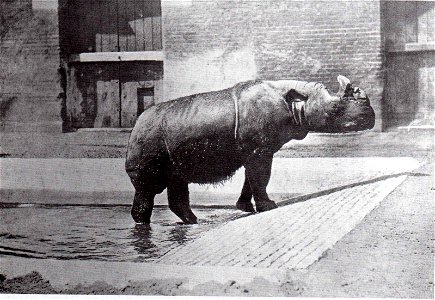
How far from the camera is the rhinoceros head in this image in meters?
4.25

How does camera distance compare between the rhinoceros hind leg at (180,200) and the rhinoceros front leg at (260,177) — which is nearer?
the rhinoceros front leg at (260,177)

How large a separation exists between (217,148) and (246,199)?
42cm

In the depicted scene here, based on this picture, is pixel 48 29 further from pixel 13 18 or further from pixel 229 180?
pixel 229 180

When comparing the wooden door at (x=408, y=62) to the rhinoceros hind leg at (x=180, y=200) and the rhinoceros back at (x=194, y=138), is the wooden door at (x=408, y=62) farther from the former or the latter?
the rhinoceros hind leg at (x=180, y=200)

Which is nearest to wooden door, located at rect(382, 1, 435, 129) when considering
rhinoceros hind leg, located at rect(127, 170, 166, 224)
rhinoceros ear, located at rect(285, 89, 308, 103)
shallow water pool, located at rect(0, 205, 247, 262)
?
rhinoceros ear, located at rect(285, 89, 308, 103)

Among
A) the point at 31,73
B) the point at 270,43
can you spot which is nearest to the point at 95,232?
the point at 31,73

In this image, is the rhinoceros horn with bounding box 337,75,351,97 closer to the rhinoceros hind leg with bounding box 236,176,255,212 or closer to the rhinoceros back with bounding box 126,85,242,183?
the rhinoceros back with bounding box 126,85,242,183

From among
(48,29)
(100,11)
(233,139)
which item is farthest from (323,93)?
(48,29)

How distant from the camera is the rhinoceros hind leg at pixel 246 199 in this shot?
449 cm

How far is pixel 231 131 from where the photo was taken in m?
4.36

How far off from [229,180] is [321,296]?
103 centimetres

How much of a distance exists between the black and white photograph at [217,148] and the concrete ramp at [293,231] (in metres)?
0.01

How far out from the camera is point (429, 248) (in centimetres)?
398

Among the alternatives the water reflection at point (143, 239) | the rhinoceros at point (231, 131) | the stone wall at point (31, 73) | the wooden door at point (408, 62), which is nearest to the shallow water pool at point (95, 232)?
the water reflection at point (143, 239)
